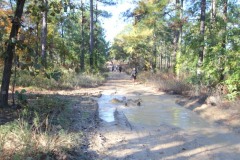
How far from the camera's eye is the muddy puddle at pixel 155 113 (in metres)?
10.7

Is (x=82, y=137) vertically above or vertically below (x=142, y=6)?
below

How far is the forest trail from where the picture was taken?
7031 millimetres

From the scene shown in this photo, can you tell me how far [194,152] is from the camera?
7.26 meters

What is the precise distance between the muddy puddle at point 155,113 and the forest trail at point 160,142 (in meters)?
0.39

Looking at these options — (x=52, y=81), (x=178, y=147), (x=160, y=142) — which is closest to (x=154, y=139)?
(x=160, y=142)

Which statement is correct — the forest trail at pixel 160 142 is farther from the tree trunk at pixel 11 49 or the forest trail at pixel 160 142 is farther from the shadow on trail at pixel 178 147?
the tree trunk at pixel 11 49

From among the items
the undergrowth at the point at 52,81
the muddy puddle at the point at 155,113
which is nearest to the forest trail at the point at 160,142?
the muddy puddle at the point at 155,113

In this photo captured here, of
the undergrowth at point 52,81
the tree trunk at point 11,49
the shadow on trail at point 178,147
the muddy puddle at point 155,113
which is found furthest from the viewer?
the undergrowth at point 52,81

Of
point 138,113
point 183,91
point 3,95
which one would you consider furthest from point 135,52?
point 3,95

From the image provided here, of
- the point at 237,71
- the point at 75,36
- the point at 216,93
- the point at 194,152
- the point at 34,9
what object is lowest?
the point at 194,152

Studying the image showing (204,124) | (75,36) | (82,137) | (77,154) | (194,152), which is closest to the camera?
(77,154)

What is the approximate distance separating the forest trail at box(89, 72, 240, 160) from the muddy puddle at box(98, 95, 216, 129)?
39 centimetres

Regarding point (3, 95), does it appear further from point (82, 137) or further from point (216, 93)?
point (216, 93)

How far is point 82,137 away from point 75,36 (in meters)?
35.3
